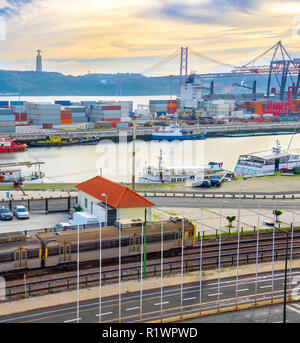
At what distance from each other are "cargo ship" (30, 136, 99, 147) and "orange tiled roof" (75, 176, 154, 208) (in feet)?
104

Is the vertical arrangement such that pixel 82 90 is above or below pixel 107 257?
above

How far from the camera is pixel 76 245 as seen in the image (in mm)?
11289

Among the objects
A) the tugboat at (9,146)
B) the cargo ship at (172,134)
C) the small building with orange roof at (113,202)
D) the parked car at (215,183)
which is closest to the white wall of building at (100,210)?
the small building with orange roof at (113,202)

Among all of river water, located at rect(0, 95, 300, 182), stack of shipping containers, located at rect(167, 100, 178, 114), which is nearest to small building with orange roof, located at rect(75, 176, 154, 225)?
river water, located at rect(0, 95, 300, 182)

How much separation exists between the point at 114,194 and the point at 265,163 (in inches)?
613

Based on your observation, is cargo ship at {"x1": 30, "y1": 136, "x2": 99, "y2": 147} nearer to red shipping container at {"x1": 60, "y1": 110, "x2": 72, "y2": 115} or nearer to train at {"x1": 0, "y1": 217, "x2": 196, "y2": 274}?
red shipping container at {"x1": 60, "y1": 110, "x2": 72, "y2": 115}

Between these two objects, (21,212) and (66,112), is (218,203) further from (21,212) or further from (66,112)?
(66,112)

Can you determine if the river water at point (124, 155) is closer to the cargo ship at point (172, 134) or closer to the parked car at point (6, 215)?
the cargo ship at point (172, 134)

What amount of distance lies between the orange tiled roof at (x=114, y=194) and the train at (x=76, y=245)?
1.30 m

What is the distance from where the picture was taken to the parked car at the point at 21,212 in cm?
1559
